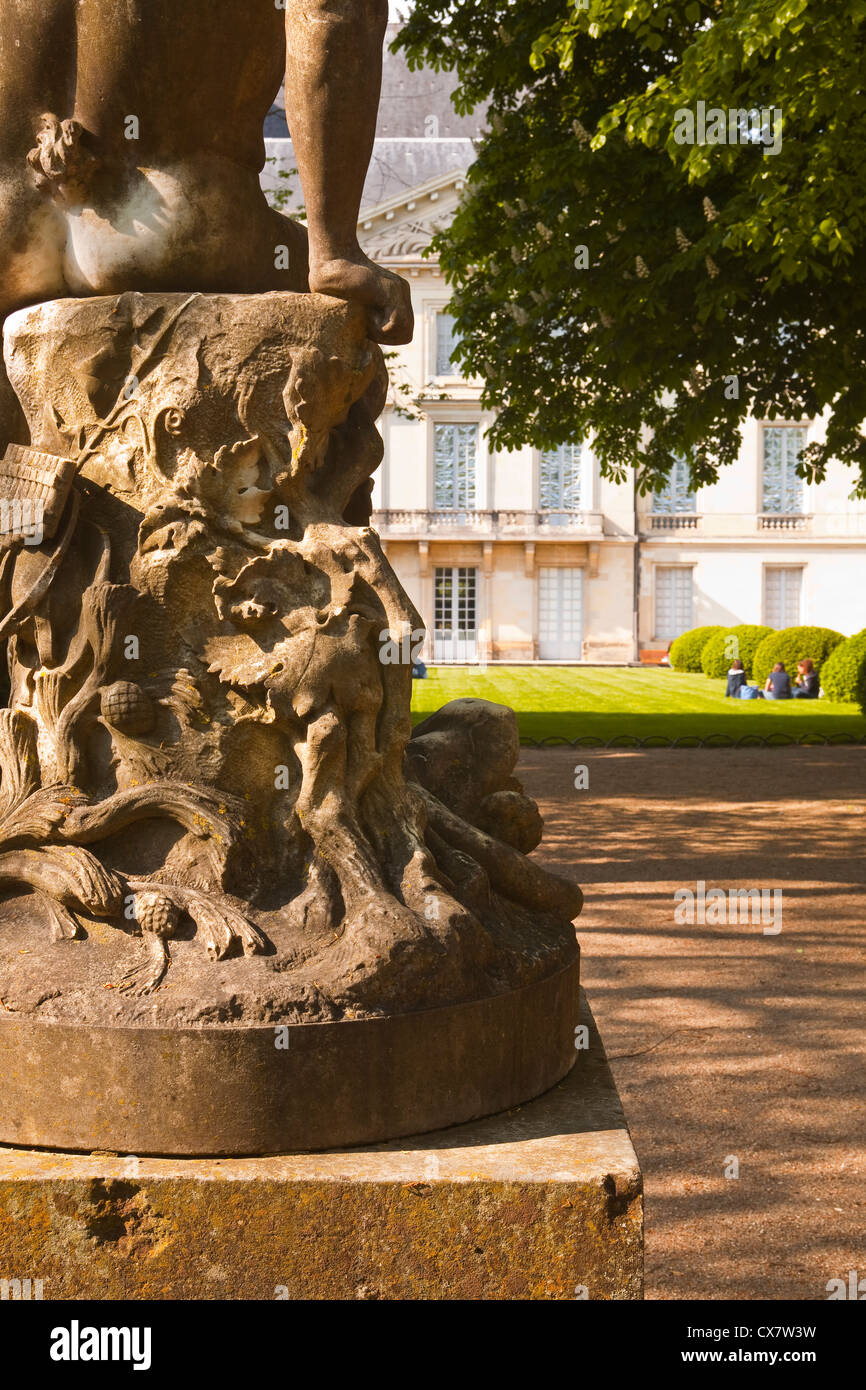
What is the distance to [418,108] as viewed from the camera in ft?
132

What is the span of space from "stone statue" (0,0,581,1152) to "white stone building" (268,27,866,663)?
36.5 meters

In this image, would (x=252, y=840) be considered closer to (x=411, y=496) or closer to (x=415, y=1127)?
(x=415, y=1127)

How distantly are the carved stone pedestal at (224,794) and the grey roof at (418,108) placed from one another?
39134mm

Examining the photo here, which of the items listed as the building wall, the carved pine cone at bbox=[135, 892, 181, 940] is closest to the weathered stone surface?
the carved pine cone at bbox=[135, 892, 181, 940]

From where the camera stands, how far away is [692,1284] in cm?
330

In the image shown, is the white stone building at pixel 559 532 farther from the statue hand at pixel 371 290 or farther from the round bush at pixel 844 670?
the statue hand at pixel 371 290

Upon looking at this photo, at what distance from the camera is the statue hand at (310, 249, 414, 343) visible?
258 centimetres

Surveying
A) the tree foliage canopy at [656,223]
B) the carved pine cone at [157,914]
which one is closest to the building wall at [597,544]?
the tree foliage canopy at [656,223]

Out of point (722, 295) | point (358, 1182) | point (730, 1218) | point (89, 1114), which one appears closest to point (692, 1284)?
point (730, 1218)

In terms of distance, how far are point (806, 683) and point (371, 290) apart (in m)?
22.9

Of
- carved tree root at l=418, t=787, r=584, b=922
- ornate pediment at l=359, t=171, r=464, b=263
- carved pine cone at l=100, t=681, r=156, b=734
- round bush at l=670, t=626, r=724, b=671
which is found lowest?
round bush at l=670, t=626, r=724, b=671

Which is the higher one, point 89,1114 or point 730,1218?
point 89,1114

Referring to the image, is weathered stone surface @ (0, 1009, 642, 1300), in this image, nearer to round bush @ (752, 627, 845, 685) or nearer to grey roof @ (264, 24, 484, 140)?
round bush @ (752, 627, 845, 685)

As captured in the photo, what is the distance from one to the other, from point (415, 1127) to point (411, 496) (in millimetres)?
37772
